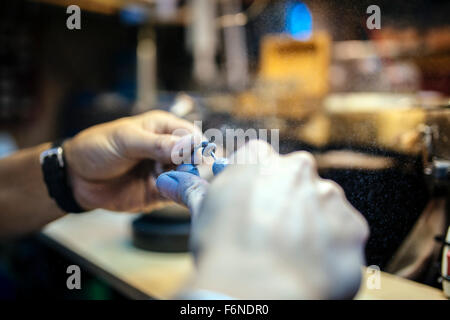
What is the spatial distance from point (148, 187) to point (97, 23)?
208 cm

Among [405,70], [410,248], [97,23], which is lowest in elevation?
[410,248]

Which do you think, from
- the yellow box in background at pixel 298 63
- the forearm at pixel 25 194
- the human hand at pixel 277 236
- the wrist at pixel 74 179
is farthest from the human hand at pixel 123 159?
the yellow box in background at pixel 298 63

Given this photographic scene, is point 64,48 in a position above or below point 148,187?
above

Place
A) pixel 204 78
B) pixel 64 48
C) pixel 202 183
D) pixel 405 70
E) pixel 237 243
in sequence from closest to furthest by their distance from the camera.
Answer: pixel 237 243
pixel 202 183
pixel 405 70
pixel 204 78
pixel 64 48

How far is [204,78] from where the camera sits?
6.64ft

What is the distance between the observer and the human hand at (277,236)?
0.31 meters

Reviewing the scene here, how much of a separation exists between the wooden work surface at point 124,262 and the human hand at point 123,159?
0.15m

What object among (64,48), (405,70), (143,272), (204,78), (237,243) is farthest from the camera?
(64,48)

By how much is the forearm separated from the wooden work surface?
77 mm

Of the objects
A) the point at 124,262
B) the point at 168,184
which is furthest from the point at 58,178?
the point at 168,184

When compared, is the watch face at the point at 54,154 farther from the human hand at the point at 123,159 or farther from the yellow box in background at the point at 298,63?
the yellow box in background at the point at 298,63

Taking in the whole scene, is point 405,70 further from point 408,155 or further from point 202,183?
point 202,183

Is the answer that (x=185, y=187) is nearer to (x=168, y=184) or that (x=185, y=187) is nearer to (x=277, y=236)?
(x=168, y=184)

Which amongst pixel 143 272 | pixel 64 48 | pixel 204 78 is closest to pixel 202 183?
pixel 143 272
